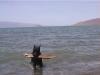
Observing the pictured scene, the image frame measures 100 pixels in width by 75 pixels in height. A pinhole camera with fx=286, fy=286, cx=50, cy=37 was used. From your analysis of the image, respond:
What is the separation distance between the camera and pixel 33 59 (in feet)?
71.2

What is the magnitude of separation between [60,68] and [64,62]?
9.77 feet

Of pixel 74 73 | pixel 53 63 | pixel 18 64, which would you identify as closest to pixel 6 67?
pixel 18 64

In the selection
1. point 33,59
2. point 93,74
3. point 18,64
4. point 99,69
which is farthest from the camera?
point 18,64

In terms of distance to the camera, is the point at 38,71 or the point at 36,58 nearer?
the point at 38,71

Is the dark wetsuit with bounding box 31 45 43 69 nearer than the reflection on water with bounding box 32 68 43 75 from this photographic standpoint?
No

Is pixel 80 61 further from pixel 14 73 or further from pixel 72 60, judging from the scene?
pixel 14 73

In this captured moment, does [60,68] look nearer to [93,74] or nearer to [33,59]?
[33,59]

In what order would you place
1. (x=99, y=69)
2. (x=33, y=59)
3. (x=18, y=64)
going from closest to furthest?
1. (x=99, y=69)
2. (x=33, y=59)
3. (x=18, y=64)

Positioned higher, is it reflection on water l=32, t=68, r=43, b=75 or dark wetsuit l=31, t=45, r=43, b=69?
dark wetsuit l=31, t=45, r=43, b=69

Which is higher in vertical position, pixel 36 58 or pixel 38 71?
pixel 36 58

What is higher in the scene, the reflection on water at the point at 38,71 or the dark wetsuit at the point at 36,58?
the dark wetsuit at the point at 36,58

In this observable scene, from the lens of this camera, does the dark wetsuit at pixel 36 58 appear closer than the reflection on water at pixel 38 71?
No

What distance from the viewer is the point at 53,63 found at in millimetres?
24109

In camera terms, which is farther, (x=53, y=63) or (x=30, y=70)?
(x=53, y=63)
